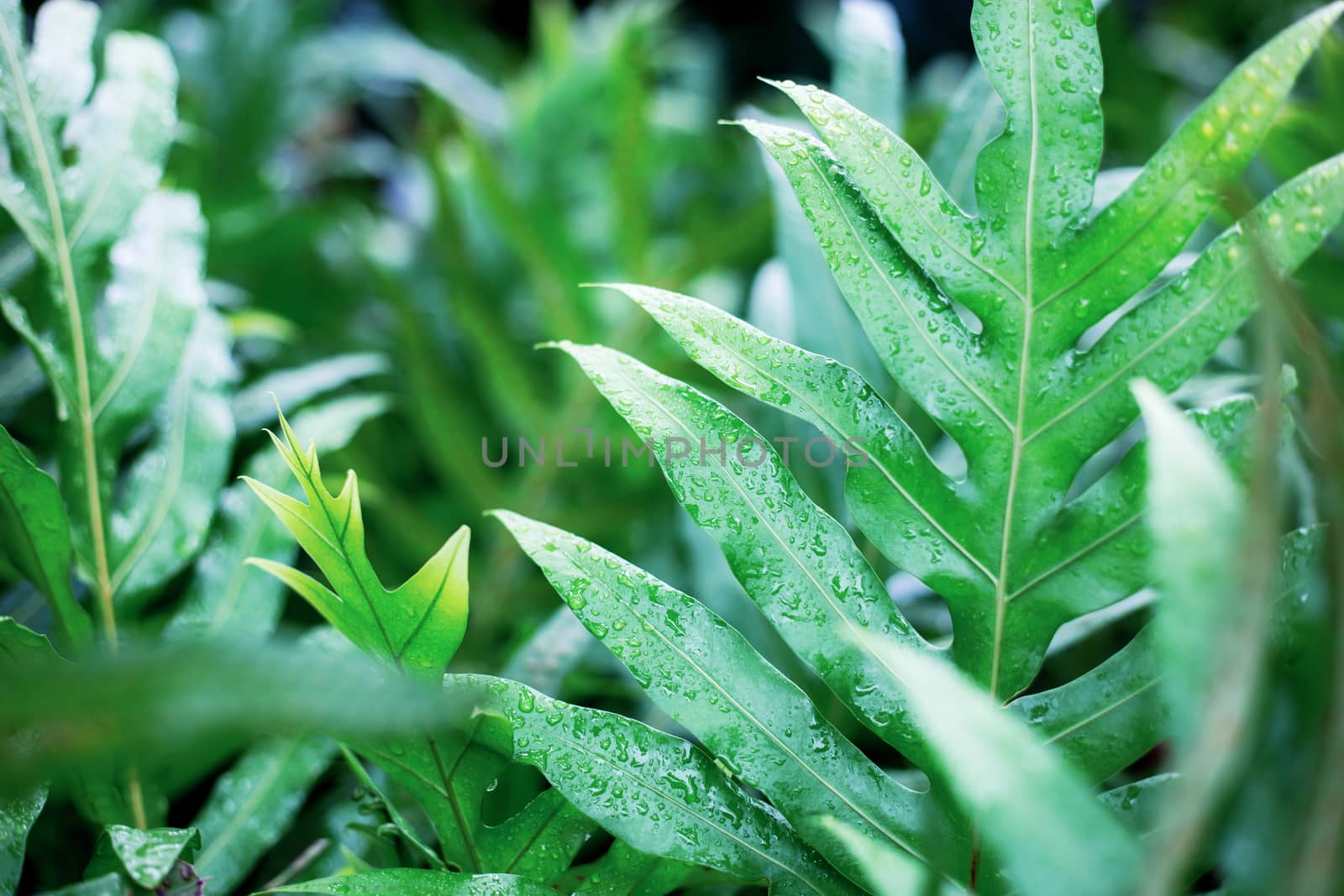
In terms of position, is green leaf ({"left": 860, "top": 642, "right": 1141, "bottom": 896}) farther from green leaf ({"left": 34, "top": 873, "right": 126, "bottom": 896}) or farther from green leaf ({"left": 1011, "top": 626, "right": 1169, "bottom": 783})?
green leaf ({"left": 34, "top": 873, "right": 126, "bottom": 896})

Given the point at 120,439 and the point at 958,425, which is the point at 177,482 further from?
the point at 958,425

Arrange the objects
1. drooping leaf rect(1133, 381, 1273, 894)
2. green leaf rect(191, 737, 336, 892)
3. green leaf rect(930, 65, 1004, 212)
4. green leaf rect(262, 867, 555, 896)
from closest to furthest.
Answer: drooping leaf rect(1133, 381, 1273, 894)
green leaf rect(262, 867, 555, 896)
green leaf rect(191, 737, 336, 892)
green leaf rect(930, 65, 1004, 212)

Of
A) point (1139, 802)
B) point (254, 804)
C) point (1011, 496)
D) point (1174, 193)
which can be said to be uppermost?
point (1174, 193)

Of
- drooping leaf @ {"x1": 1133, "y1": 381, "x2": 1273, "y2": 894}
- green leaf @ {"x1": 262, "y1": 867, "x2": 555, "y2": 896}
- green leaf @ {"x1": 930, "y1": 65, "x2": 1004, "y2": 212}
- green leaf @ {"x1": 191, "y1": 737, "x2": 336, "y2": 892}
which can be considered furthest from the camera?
green leaf @ {"x1": 930, "y1": 65, "x2": 1004, "y2": 212}

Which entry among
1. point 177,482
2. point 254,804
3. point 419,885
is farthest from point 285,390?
point 419,885

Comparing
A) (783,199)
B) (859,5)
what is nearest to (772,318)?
(783,199)

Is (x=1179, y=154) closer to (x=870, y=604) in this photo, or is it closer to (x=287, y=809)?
(x=870, y=604)

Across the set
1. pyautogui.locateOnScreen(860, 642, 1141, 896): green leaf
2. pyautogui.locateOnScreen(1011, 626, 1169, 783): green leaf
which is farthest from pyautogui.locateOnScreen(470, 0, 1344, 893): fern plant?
pyautogui.locateOnScreen(860, 642, 1141, 896): green leaf
